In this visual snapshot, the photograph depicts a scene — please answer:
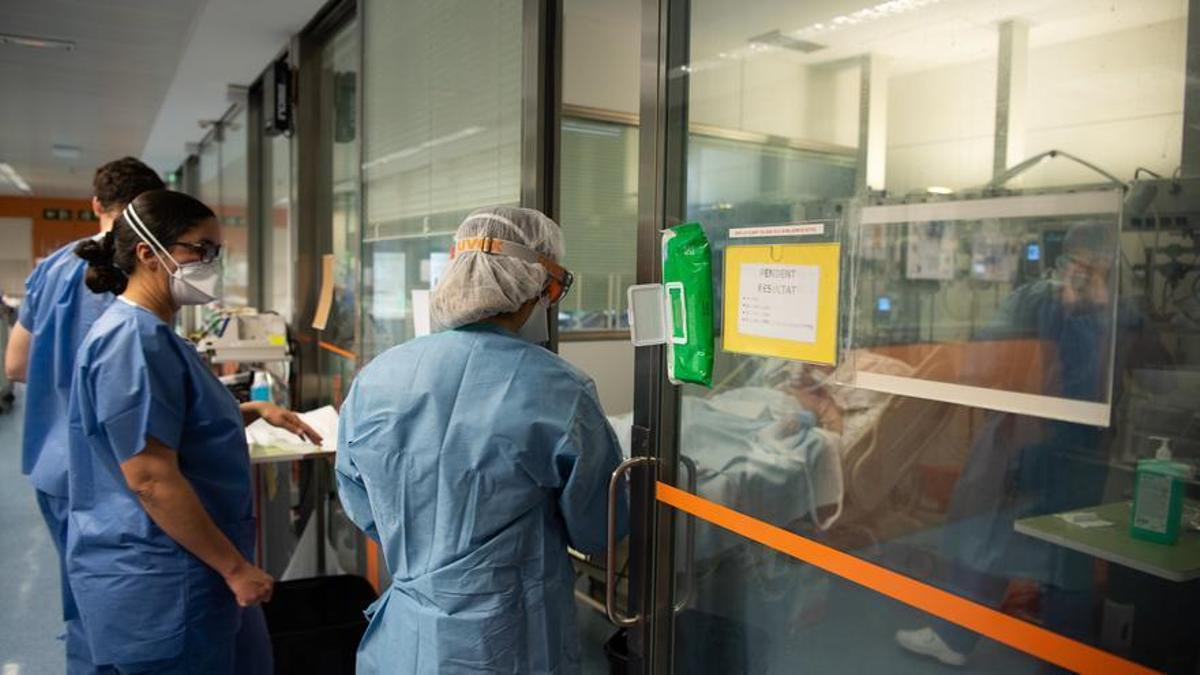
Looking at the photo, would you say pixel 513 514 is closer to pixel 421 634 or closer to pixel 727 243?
pixel 421 634

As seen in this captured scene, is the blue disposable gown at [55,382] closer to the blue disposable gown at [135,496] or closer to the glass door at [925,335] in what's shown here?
the blue disposable gown at [135,496]

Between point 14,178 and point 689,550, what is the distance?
12444 millimetres

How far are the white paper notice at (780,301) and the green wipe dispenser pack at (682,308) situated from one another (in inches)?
2.8

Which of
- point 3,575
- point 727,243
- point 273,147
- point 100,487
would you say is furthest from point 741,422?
point 273,147

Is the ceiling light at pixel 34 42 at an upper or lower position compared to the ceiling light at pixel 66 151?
lower

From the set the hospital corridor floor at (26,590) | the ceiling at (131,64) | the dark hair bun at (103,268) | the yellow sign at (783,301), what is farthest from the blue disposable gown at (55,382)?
the yellow sign at (783,301)

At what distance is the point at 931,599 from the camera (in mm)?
1004

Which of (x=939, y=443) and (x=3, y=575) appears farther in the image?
(x=3, y=575)

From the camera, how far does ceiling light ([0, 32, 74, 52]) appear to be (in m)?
4.04

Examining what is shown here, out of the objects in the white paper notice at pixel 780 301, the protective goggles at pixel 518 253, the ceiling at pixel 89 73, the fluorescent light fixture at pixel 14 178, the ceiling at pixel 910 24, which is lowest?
the white paper notice at pixel 780 301

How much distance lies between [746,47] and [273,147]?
4.27 metres

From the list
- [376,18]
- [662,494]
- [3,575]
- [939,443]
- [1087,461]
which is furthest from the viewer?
[3,575]

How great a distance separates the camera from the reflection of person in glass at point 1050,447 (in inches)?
32.9

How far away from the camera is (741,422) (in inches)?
53.4
